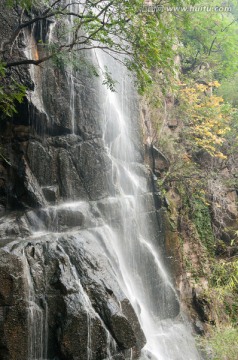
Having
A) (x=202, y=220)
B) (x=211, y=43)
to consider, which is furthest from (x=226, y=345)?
(x=211, y=43)

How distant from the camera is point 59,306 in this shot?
561 cm

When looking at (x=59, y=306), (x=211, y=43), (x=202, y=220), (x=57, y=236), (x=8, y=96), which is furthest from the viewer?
(x=211, y=43)

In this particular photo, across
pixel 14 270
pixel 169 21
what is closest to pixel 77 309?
pixel 14 270

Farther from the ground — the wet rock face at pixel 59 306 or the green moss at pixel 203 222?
the green moss at pixel 203 222

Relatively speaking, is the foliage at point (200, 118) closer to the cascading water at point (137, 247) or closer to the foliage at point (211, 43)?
the foliage at point (211, 43)

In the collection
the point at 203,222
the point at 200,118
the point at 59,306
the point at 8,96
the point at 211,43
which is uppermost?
the point at 211,43

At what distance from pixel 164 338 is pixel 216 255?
525 centimetres

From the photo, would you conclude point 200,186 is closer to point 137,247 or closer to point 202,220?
point 202,220

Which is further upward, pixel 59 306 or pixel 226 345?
pixel 59 306

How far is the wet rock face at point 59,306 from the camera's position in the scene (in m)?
5.26

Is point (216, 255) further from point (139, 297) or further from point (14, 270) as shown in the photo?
point (14, 270)

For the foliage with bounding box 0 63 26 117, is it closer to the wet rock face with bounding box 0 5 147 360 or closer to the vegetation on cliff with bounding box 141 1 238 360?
the wet rock face with bounding box 0 5 147 360

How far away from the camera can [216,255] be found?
12.6 m

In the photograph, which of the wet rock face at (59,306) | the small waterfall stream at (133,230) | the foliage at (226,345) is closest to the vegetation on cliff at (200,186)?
the small waterfall stream at (133,230)
